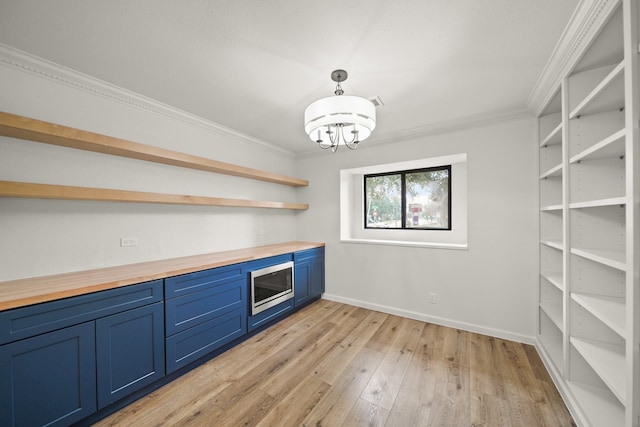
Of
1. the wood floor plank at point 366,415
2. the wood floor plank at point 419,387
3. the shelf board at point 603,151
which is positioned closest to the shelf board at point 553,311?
the wood floor plank at point 419,387

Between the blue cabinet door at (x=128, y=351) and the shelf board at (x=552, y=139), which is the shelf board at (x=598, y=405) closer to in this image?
the shelf board at (x=552, y=139)

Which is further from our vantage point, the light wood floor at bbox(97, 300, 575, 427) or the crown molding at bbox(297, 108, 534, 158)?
the crown molding at bbox(297, 108, 534, 158)

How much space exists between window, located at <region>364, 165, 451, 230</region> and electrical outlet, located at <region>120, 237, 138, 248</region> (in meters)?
3.26

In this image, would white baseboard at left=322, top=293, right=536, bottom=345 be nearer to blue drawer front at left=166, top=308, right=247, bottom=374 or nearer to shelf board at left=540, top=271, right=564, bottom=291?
shelf board at left=540, top=271, right=564, bottom=291

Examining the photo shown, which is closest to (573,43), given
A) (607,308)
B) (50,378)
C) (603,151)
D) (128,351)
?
(603,151)

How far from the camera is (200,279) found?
86.0 inches

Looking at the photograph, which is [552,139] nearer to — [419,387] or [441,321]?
[441,321]

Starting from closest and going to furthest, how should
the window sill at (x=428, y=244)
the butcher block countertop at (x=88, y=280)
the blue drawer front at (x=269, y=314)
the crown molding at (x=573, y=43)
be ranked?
the crown molding at (x=573, y=43), the butcher block countertop at (x=88, y=280), the blue drawer front at (x=269, y=314), the window sill at (x=428, y=244)

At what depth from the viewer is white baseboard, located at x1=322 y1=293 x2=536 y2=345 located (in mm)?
2590

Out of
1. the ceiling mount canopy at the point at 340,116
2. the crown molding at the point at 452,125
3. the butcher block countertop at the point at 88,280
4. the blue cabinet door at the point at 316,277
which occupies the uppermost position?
the crown molding at the point at 452,125

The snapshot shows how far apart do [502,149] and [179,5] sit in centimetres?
318

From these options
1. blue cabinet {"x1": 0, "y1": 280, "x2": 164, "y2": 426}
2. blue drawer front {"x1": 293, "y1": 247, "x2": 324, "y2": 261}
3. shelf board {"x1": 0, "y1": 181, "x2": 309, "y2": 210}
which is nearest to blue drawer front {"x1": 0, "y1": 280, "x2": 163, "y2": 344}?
blue cabinet {"x1": 0, "y1": 280, "x2": 164, "y2": 426}

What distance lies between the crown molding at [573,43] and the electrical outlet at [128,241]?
3.63 meters

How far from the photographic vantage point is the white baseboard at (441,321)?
2590 mm
